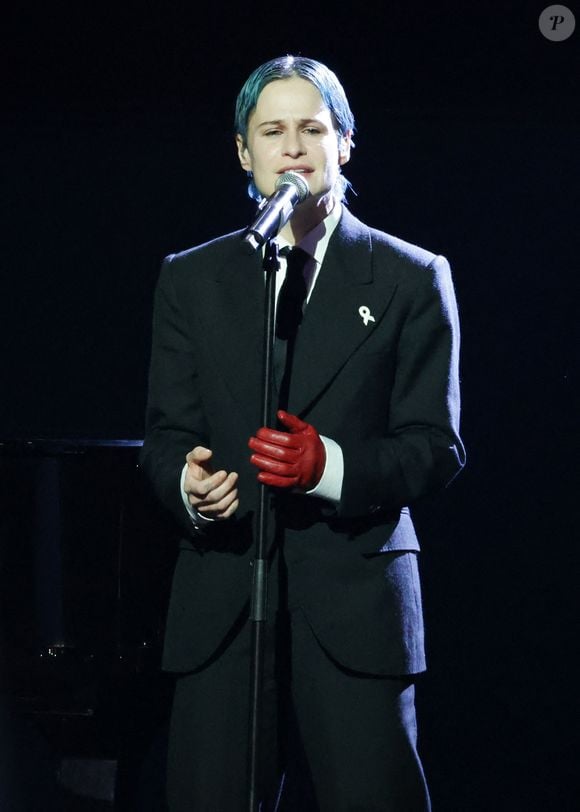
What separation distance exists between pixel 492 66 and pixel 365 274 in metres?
1.22

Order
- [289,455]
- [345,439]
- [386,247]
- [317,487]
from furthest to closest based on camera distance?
[386,247] → [345,439] → [317,487] → [289,455]

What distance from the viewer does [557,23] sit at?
115 inches

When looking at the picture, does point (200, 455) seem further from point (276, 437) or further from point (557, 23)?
point (557, 23)

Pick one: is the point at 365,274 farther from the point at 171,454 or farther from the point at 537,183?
the point at 537,183

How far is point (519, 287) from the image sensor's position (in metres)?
3.14

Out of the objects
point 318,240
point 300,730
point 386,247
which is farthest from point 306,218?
point 300,730

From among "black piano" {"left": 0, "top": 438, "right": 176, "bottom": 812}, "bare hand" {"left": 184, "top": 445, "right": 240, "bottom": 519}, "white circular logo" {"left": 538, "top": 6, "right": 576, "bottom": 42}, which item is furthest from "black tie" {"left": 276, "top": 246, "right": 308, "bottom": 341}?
"white circular logo" {"left": 538, "top": 6, "right": 576, "bottom": 42}

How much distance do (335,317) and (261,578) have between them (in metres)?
0.50

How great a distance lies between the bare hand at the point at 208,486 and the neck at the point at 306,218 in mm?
483

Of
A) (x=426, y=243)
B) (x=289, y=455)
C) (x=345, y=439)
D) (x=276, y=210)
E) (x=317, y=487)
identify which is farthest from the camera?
(x=426, y=243)

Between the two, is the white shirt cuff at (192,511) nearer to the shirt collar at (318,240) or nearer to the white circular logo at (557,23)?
the shirt collar at (318,240)

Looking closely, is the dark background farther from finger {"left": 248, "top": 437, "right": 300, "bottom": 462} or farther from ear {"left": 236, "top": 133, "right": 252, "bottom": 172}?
finger {"left": 248, "top": 437, "right": 300, "bottom": 462}

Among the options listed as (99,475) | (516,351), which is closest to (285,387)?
(99,475)

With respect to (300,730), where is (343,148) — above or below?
above
